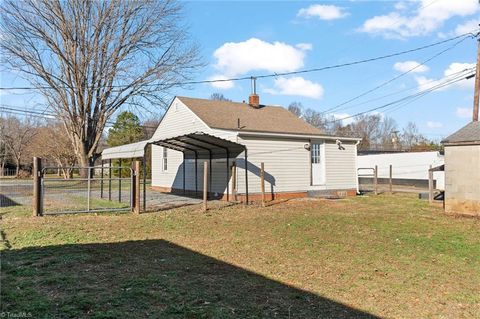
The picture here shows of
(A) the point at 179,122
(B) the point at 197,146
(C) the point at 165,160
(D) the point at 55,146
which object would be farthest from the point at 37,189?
(D) the point at 55,146

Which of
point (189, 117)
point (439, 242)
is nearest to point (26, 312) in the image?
point (439, 242)

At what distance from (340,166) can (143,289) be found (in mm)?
13978

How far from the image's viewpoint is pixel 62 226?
850 centimetres

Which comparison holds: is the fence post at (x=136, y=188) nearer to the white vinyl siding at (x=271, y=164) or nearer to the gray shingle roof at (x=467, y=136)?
the white vinyl siding at (x=271, y=164)

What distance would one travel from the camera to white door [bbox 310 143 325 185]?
53.5 feet

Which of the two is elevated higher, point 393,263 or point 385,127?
point 385,127

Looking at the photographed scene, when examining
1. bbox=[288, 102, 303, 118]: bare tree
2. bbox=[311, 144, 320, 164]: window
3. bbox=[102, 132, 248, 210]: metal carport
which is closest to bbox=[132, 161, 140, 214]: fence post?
bbox=[102, 132, 248, 210]: metal carport

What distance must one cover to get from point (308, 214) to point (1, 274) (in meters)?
7.87

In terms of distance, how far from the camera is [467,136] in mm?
10656

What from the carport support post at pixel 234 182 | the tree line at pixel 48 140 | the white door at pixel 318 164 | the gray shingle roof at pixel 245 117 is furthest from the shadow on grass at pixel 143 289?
the tree line at pixel 48 140

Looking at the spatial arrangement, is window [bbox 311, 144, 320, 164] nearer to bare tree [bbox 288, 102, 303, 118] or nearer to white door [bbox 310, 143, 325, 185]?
white door [bbox 310, 143, 325, 185]

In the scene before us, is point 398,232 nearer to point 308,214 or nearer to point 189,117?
point 308,214

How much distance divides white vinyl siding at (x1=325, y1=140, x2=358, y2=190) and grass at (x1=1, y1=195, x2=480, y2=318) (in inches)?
272

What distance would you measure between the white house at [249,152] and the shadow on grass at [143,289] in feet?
23.9
